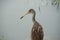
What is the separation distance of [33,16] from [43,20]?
12cm

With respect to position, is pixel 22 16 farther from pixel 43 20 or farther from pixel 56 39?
pixel 56 39

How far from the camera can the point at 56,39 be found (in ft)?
7.41

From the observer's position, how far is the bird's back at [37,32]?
2.19 metres

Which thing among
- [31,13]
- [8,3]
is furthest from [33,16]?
[8,3]

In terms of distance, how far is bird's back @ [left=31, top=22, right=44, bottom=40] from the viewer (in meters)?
2.19

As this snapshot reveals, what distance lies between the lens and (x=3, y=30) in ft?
7.46

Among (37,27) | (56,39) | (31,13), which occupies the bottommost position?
(56,39)

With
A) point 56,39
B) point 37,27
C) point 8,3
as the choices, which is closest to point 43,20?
point 37,27

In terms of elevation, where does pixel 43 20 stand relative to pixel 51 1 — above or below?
below

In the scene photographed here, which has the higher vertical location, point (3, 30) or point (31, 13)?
point (31, 13)

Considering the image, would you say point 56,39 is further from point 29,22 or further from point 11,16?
point 11,16

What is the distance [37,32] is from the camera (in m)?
2.19

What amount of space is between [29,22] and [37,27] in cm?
11

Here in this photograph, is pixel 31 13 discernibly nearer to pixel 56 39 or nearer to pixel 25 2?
pixel 25 2
